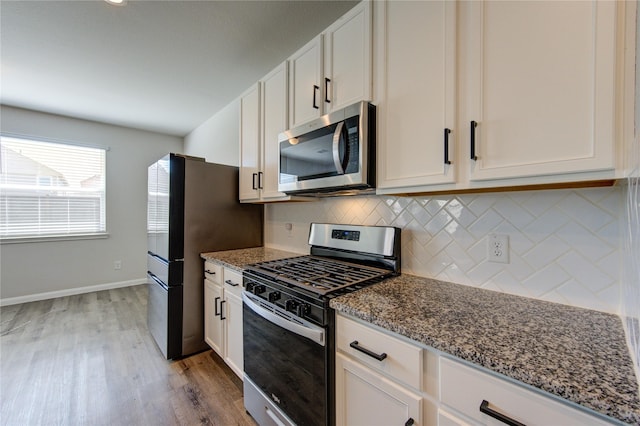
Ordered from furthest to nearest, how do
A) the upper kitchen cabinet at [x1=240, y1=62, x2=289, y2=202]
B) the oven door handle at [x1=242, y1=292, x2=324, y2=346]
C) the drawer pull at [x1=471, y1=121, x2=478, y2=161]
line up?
the upper kitchen cabinet at [x1=240, y1=62, x2=289, y2=202] → the oven door handle at [x1=242, y1=292, x2=324, y2=346] → the drawer pull at [x1=471, y1=121, x2=478, y2=161]

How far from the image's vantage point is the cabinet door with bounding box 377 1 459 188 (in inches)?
43.1

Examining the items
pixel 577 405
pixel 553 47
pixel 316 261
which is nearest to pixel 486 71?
pixel 553 47

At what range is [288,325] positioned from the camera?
1272 mm

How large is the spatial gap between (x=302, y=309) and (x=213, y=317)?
4.35 ft

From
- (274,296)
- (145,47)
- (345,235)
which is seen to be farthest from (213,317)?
(145,47)

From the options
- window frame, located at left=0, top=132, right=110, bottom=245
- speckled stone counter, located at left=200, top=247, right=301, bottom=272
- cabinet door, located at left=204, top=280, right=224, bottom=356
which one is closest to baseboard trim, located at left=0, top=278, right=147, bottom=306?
window frame, located at left=0, top=132, right=110, bottom=245

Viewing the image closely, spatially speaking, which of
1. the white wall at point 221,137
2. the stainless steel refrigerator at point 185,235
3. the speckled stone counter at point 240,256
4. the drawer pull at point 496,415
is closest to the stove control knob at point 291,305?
the speckled stone counter at point 240,256

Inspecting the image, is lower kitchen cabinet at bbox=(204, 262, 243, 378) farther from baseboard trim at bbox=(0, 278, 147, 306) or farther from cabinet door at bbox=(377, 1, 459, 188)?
baseboard trim at bbox=(0, 278, 147, 306)

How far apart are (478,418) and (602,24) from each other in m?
1.17

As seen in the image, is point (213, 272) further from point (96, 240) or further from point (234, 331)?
point (96, 240)

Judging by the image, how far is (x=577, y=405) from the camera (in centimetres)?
59

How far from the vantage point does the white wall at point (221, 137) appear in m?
3.30

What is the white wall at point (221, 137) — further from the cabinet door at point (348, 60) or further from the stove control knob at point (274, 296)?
the stove control knob at point (274, 296)

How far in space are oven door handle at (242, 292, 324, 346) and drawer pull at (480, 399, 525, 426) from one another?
0.59m
